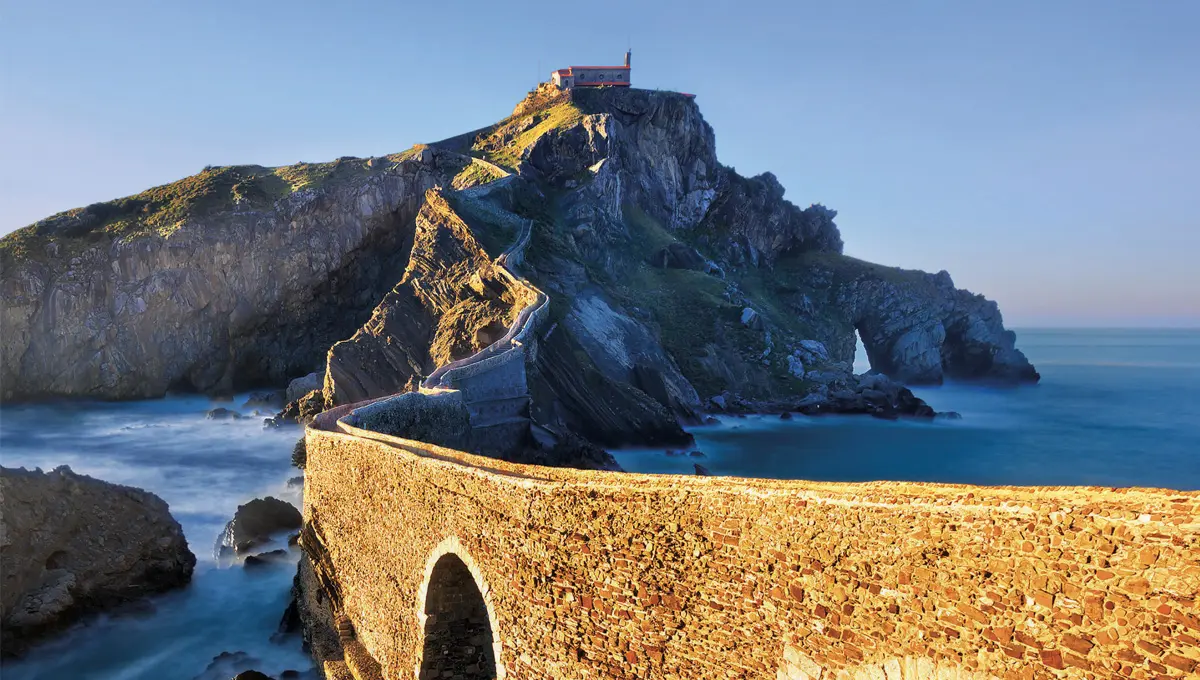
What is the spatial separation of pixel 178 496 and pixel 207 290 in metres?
27.4

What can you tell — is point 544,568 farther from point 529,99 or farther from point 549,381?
point 529,99

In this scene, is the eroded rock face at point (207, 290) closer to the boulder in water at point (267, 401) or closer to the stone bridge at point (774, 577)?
the boulder in water at point (267, 401)

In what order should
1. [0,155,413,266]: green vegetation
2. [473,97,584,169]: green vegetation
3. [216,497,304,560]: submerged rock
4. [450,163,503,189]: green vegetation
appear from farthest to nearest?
[473,97,584,169]: green vegetation → [0,155,413,266]: green vegetation → [450,163,503,189]: green vegetation → [216,497,304,560]: submerged rock

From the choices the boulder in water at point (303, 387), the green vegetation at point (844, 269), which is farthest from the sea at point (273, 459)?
the green vegetation at point (844, 269)

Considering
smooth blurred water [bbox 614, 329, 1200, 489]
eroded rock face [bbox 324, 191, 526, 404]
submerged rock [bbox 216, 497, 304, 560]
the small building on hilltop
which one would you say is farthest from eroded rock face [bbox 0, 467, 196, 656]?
the small building on hilltop

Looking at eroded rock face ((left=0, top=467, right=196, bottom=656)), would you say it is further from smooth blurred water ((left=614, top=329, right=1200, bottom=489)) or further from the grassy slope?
the grassy slope

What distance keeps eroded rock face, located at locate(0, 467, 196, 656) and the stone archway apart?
9.62 m

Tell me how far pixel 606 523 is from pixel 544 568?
107 cm

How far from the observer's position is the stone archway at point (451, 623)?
943 centimetres

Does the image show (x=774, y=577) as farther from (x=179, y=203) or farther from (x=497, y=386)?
(x=179, y=203)

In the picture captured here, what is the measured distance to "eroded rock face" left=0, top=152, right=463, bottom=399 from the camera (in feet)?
151

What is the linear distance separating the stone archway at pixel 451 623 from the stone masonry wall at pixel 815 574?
28 cm

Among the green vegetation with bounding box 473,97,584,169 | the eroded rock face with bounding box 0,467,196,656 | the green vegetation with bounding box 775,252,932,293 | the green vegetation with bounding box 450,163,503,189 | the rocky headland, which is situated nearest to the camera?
the eroded rock face with bounding box 0,467,196,656

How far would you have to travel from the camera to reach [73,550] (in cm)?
1487
